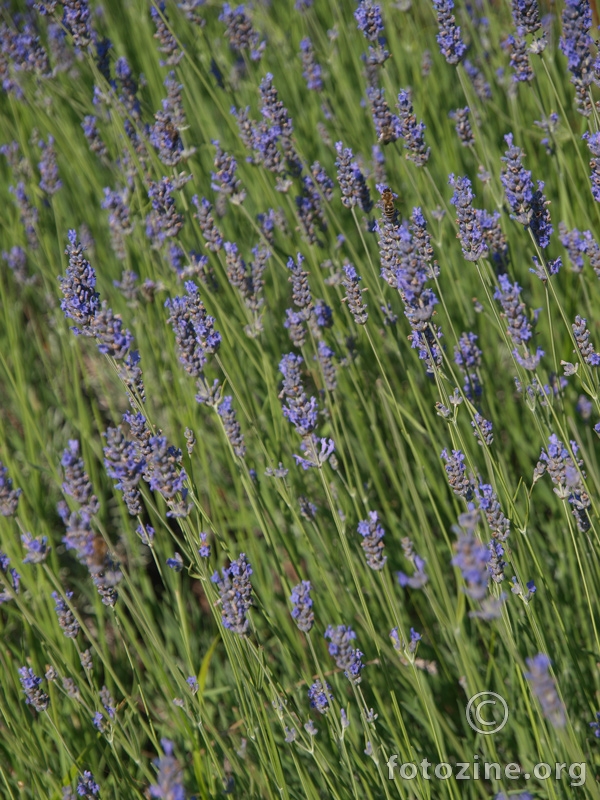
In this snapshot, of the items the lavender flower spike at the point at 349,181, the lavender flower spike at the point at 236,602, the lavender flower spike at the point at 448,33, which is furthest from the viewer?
the lavender flower spike at the point at 448,33

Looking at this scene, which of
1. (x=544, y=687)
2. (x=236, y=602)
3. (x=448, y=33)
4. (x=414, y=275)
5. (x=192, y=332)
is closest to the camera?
(x=544, y=687)

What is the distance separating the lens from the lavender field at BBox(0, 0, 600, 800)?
1.85m

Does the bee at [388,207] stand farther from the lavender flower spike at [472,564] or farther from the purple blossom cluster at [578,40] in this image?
the lavender flower spike at [472,564]

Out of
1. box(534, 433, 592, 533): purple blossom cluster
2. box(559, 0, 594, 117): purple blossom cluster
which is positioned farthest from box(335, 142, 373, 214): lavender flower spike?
box(534, 433, 592, 533): purple blossom cluster

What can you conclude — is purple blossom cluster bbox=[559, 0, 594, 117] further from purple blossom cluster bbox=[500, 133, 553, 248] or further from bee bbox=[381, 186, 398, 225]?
bee bbox=[381, 186, 398, 225]

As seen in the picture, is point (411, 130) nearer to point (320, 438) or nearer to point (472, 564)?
point (320, 438)

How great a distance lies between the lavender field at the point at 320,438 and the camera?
1849mm

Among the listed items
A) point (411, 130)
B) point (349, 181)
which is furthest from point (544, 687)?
point (411, 130)

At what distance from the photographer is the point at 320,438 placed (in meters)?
2.50

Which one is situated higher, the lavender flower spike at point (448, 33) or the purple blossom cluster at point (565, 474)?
the lavender flower spike at point (448, 33)

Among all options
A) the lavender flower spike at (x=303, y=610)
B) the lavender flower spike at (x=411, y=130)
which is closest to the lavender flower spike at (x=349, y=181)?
the lavender flower spike at (x=411, y=130)

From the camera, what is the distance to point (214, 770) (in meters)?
2.20

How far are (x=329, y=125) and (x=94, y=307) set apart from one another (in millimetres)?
2372
